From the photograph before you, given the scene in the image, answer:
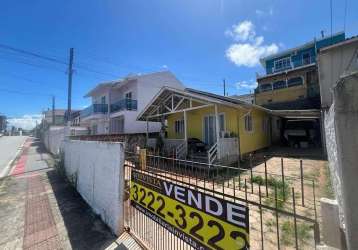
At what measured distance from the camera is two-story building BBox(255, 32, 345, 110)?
21125 mm

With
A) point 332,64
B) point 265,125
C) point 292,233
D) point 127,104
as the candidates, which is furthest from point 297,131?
point 292,233

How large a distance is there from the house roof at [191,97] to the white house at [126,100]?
3.41 m

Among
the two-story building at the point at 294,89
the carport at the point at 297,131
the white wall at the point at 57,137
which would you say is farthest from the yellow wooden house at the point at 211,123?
the white wall at the point at 57,137

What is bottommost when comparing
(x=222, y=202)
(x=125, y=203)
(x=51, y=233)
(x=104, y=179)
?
(x=51, y=233)

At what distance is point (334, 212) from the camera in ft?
8.27

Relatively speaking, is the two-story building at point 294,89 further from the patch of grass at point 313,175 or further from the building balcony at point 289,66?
the patch of grass at point 313,175

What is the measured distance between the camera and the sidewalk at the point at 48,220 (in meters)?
4.74

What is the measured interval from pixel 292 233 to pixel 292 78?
23480 mm

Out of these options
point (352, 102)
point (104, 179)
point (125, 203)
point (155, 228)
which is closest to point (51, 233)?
point (104, 179)

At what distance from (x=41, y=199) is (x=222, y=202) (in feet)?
26.0

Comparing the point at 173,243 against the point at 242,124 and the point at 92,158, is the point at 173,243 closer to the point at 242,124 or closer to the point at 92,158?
the point at 92,158

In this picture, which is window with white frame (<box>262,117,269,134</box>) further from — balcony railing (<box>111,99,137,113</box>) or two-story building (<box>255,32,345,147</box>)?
balcony railing (<box>111,99,137,113</box>)

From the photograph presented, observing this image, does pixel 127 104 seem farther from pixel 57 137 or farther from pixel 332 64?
pixel 332 64

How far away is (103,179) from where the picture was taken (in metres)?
5.73
